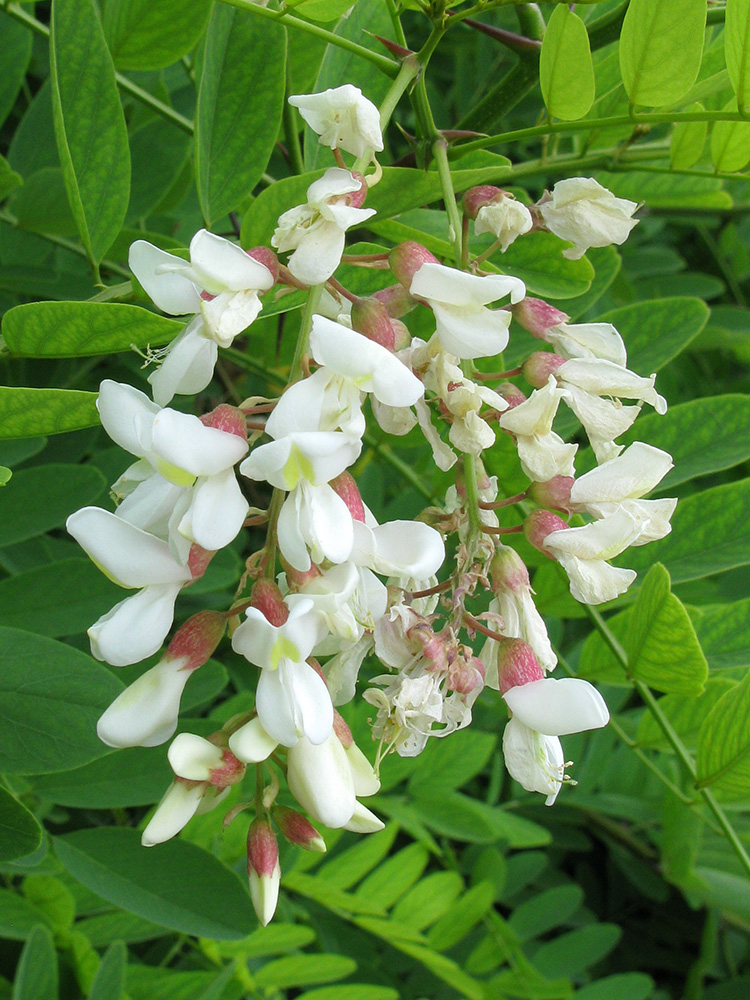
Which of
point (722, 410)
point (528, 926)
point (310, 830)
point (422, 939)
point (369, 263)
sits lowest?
point (528, 926)

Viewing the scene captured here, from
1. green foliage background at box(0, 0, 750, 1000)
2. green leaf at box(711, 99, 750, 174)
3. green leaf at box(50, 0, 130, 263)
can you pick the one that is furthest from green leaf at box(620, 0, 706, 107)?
green leaf at box(50, 0, 130, 263)

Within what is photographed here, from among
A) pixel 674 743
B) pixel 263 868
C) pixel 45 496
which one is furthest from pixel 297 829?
pixel 45 496

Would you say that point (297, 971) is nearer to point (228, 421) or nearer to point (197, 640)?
point (197, 640)

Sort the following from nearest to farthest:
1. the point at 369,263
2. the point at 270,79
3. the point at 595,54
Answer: the point at 369,263 → the point at 270,79 → the point at 595,54

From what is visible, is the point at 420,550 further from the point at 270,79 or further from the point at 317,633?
the point at 270,79

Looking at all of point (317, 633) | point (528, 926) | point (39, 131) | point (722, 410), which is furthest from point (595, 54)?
point (528, 926)

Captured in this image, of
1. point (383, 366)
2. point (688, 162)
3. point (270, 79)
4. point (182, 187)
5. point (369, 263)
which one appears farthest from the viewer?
point (182, 187)

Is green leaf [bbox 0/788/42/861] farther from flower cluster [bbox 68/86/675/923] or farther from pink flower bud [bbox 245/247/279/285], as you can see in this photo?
pink flower bud [bbox 245/247/279/285]

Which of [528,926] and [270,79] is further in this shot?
[528,926]
